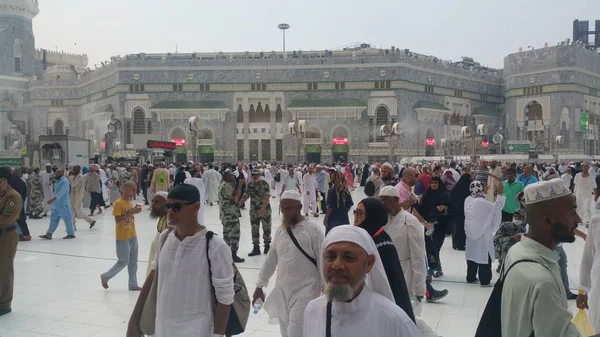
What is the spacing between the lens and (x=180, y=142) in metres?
37.3

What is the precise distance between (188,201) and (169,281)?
0.42 meters

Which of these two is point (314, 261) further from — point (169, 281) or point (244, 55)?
point (244, 55)

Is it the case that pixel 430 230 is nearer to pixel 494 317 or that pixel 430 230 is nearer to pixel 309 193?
pixel 494 317

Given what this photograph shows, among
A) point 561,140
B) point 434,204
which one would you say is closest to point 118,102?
point 561,140

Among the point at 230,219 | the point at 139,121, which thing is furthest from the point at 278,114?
the point at 230,219

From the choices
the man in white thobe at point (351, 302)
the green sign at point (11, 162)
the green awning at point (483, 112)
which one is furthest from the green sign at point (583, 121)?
the man in white thobe at point (351, 302)

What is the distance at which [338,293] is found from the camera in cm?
191

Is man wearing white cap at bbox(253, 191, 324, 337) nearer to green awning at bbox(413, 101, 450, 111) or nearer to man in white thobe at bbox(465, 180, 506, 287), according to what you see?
man in white thobe at bbox(465, 180, 506, 287)

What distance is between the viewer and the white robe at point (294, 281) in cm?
364

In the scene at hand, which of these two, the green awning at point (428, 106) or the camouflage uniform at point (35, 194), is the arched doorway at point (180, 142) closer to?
the green awning at point (428, 106)

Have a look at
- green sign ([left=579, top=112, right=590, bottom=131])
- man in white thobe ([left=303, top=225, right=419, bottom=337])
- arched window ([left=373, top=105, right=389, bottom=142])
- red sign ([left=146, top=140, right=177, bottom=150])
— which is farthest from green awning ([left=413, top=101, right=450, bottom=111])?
man in white thobe ([left=303, top=225, right=419, bottom=337])

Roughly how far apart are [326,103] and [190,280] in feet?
114

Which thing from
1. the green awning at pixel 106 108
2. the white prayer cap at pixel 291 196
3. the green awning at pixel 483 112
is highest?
the green awning at pixel 106 108

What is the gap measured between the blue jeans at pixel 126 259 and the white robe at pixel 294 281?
2.90 meters
